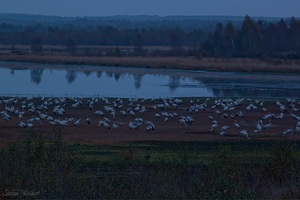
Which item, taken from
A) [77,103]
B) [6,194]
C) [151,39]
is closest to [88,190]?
[6,194]

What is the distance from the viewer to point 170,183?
934 centimetres

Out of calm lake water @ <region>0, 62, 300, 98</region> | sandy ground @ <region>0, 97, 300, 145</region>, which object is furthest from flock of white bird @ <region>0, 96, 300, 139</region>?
calm lake water @ <region>0, 62, 300, 98</region>

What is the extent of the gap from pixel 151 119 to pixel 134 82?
21.7 meters

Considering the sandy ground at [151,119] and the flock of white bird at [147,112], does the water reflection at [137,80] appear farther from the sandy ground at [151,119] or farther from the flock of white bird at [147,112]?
the flock of white bird at [147,112]

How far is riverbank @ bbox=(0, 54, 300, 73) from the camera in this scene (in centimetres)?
6256

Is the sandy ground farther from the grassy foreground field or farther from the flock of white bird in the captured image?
the grassy foreground field

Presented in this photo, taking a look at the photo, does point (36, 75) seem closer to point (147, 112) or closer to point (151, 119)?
point (147, 112)

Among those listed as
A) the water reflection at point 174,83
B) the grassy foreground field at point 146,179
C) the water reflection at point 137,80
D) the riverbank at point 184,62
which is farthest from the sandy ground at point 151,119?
the riverbank at point 184,62

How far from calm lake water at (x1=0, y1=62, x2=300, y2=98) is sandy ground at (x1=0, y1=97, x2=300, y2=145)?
6.08 m

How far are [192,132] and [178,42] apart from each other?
77.4 m

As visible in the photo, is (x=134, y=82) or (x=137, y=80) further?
(x=137, y=80)

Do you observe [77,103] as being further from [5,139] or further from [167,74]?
[167,74]

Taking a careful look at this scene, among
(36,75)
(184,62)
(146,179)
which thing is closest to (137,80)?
(36,75)

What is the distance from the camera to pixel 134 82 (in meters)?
53.0
